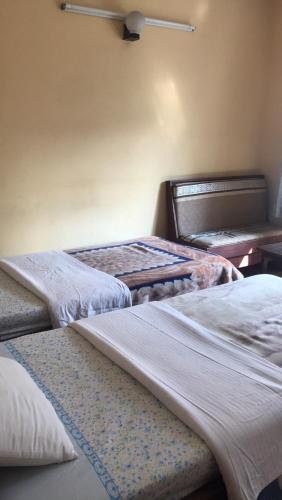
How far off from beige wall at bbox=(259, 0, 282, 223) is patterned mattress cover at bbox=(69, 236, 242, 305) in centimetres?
166

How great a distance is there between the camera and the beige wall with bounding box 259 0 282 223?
4.00 meters

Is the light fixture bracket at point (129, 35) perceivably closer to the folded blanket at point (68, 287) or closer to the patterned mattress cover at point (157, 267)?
the patterned mattress cover at point (157, 267)

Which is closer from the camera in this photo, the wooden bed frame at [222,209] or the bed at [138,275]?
the bed at [138,275]

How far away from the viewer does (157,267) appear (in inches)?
107

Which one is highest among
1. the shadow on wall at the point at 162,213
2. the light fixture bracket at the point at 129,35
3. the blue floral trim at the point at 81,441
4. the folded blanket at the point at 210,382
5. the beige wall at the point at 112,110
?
the light fixture bracket at the point at 129,35

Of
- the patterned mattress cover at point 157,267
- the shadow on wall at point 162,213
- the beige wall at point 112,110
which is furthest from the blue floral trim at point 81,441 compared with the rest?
the shadow on wall at point 162,213

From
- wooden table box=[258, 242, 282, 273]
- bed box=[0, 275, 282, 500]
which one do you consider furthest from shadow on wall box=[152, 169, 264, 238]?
bed box=[0, 275, 282, 500]

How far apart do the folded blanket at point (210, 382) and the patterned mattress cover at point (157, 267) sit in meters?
0.51

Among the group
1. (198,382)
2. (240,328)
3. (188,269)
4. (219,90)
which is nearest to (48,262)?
(188,269)

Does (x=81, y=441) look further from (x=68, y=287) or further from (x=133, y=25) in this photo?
(x=133, y=25)

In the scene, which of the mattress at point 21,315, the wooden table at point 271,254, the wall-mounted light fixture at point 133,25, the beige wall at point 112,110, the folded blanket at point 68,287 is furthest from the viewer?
the wooden table at point 271,254

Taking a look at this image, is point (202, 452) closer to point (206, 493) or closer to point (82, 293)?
point (206, 493)

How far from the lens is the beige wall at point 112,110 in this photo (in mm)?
2904

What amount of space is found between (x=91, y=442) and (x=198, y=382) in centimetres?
41
